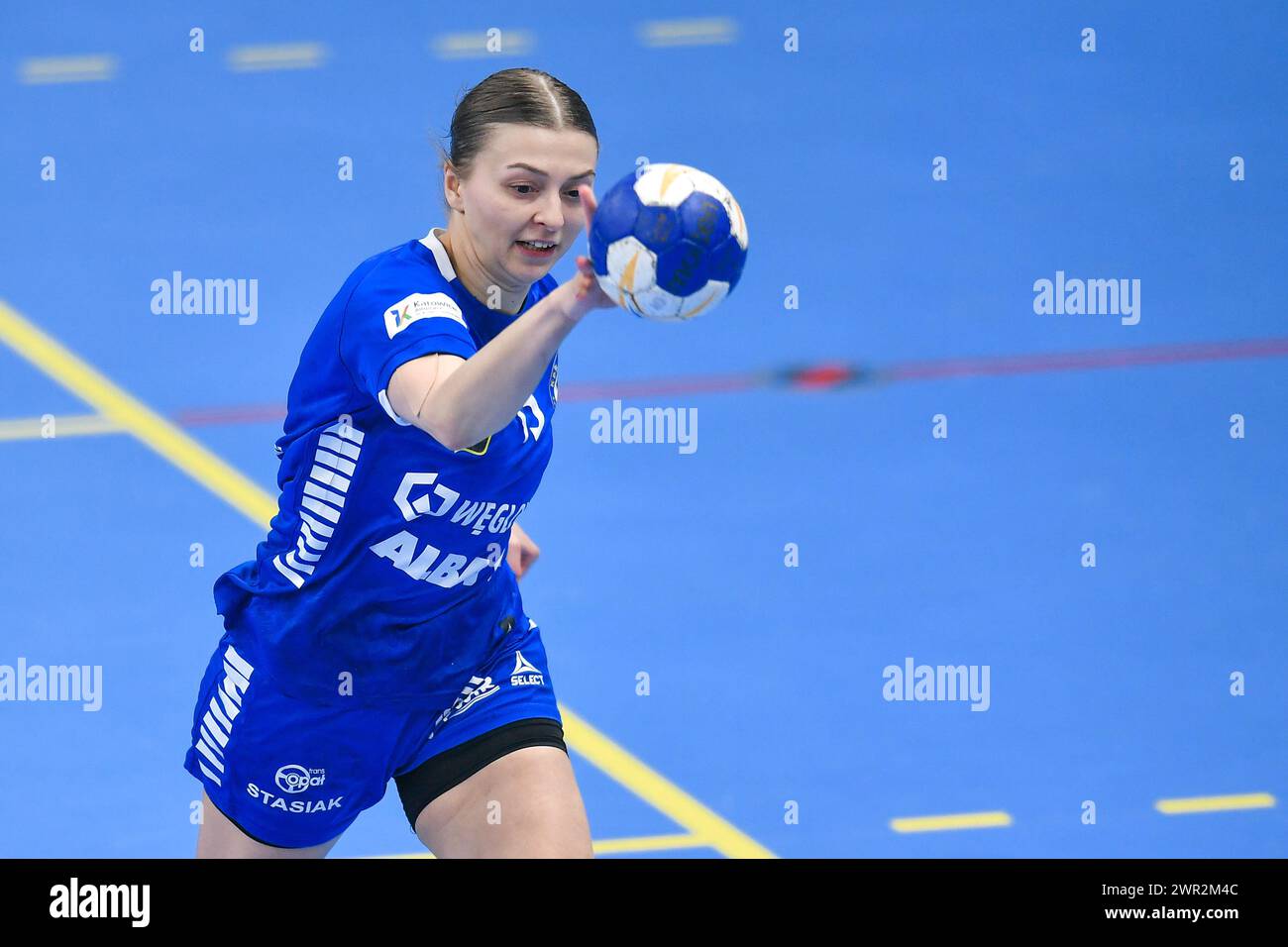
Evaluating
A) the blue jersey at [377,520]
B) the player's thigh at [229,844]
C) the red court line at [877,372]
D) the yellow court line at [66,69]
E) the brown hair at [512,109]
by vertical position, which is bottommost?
the player's thigh at [229,844]

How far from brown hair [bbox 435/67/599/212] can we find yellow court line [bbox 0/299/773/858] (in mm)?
2130

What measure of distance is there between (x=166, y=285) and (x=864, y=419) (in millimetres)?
2705

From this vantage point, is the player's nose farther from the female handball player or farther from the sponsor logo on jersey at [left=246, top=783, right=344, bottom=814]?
the sponsor logo on jersey at [left=246, top=783, right=344, bottom=814]

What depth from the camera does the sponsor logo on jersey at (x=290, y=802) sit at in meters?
3.20

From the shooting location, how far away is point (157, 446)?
5891 mm

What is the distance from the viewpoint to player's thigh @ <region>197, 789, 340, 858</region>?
10.6ft

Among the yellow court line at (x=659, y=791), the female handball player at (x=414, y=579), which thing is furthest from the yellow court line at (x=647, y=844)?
the female handball player at (x=414, y=579)

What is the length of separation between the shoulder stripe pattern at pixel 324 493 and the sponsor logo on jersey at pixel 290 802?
1.38 feet

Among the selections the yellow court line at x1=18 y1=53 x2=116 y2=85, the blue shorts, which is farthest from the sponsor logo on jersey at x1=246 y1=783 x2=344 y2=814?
the yellow court line at x1=18 y1=53 x2=116 y2=85

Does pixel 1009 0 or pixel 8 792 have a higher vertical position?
pixel 1009 0

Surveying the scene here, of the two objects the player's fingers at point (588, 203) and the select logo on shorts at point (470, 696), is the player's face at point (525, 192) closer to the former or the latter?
the player's fingers at point (588, 203)

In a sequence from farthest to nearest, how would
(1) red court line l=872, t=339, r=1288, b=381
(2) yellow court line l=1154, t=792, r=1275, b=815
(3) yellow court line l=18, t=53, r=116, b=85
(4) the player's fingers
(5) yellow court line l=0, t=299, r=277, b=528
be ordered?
(3) yellow court line l=18, t=53, r=116, b=85 < (1) red court line l=872, t=339, r=1288, b=381 < (5) yellow court line l=0, t=299, r=277, b=528 < (2) yellow court line l=1154, t=792, r=1275, b=815 < (4) the player's fingers

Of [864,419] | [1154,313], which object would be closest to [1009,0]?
[1154,313]

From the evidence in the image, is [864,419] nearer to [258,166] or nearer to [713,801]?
[713,801]
